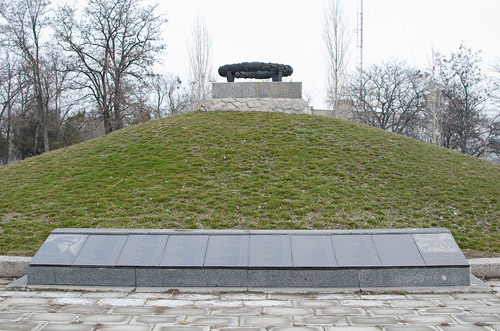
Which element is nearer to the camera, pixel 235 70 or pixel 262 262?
pixel 262 262

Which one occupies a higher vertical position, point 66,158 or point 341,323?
point 66,158

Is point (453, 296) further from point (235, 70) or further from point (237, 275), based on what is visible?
point (235, 70)

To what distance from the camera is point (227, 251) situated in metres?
5.21

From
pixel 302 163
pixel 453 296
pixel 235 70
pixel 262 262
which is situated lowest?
pixel 453 296

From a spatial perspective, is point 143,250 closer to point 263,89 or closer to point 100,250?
point 100,250

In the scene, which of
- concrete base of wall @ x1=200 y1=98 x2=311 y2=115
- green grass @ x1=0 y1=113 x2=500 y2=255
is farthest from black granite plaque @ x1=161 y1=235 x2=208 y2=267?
concrete base of wall @ x1=200 y1=98 x2=311 y2=115

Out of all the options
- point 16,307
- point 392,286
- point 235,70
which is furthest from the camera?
point 235,70

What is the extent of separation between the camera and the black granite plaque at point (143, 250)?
509 centimetres

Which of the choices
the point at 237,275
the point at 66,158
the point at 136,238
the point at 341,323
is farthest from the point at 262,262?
the point at 66,158

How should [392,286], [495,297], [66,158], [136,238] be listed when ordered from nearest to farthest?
[495,297] < [392,286] < [136,238] < [66,158]

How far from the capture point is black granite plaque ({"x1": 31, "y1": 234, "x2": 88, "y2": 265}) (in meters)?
5.14

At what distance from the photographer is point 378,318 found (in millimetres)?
3943

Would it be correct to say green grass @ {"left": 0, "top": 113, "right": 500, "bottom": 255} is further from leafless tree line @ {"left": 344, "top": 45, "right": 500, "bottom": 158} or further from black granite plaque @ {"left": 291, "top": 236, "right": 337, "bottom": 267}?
leafless tree line @ {"left": 344, "top": 45, "right": 500, "bottom": 158}

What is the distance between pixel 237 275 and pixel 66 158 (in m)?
8.54
